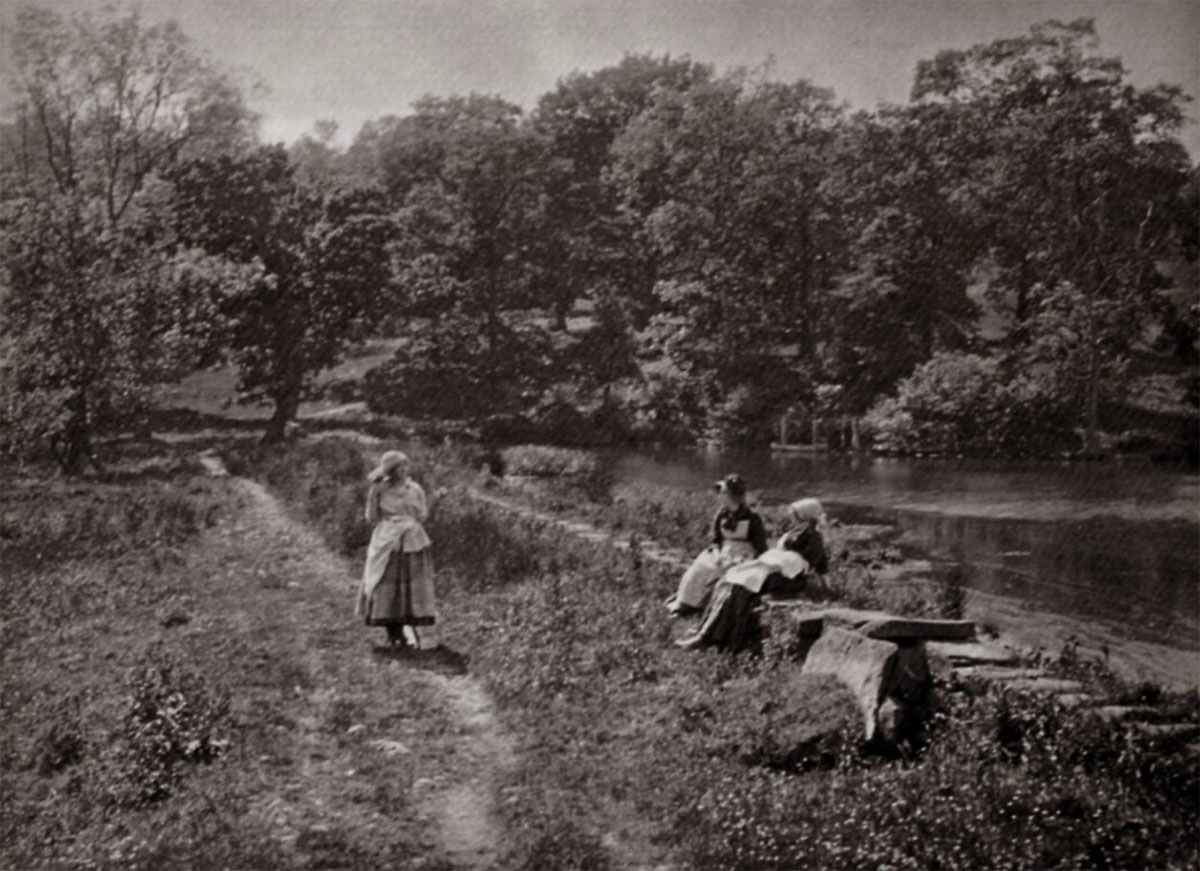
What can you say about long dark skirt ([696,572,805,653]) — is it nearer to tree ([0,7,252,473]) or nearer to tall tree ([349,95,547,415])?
tree ([0,7,252,473])

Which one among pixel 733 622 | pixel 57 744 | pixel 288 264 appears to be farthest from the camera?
pixel 288 264

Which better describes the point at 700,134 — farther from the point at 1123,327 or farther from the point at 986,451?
the point at 986,451

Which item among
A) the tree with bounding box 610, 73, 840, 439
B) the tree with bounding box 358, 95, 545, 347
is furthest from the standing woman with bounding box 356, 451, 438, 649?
the tree with bounding box 358, 95, 545, 347

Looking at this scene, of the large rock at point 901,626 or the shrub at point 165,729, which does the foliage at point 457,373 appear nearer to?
the shrub at point 165,729

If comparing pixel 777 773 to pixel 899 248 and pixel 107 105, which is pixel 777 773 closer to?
pixel 107 105

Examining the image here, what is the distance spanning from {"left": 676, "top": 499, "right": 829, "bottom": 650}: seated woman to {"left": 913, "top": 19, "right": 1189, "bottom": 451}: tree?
11.4 feet

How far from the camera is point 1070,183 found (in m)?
9.69

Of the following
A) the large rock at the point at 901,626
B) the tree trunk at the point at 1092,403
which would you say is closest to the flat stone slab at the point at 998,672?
the large rock at the point at 901,626

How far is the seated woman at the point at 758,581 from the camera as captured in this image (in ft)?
26.7

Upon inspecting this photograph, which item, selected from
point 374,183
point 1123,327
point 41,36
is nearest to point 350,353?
point 374,183

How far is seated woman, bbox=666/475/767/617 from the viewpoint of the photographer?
902 centimetres

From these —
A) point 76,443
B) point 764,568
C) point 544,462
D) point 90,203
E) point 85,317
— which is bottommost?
point 764,568

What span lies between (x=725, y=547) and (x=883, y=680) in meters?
2.90

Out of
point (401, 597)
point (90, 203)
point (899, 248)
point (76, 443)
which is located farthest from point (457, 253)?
point (401, 597)
